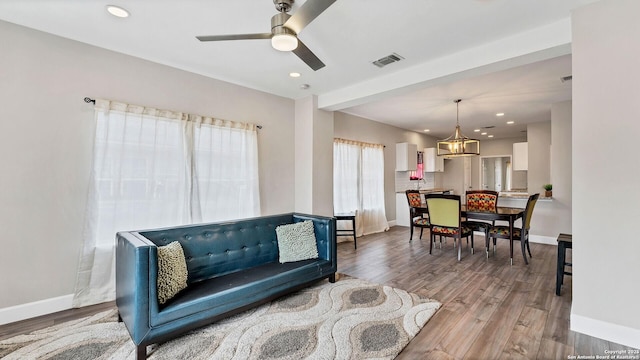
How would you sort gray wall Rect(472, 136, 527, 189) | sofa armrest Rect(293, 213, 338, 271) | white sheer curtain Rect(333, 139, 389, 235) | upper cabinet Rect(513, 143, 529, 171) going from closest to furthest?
1. sofa armrest Rect(293, 213, 338, 271)
2. white sheer curtain Rect(333, 139, 389, 235)
3. upper cabinet Rect(513, 143, 529, 171)
4. gray wall Rect(472, 136, 527, 189)

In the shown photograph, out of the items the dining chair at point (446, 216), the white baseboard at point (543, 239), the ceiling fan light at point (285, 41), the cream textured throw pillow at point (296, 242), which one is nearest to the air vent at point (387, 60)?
the ceiling fan light at point (285, 41)

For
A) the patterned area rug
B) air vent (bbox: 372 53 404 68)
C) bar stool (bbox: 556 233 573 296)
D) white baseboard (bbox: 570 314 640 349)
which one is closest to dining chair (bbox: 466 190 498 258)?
bar stool (bbox: 556 233 573 296)

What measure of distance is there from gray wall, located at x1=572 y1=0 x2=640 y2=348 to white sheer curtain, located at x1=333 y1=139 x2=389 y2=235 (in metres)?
3.75

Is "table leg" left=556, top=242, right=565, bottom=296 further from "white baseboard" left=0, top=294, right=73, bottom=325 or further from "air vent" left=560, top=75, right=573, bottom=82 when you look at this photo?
"white baseboard" left=0, top=294, right=73, bottom=325

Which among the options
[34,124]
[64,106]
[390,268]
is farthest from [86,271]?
[390,268]

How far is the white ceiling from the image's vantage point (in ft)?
7.31

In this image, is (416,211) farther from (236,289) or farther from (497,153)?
(497,153)

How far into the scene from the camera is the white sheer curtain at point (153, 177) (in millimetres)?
2805

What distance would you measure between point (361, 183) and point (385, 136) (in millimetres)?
1672

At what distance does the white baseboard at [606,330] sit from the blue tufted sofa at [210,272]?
2.17 meters

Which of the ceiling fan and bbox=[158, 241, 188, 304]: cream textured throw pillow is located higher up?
the ceiling fan

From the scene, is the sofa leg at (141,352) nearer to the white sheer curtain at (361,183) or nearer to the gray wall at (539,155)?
the white sheer curtain at (361,183)

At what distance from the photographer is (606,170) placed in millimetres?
2090

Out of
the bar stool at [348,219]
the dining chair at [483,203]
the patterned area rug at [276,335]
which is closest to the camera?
the patterned area rug at [276,335]
